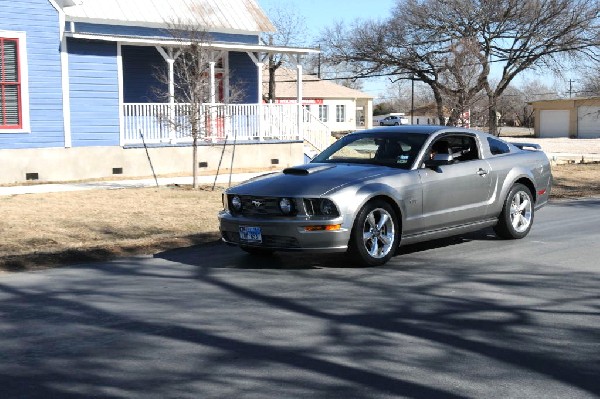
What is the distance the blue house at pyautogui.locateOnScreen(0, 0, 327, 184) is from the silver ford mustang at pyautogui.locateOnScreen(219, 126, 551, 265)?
480 inches

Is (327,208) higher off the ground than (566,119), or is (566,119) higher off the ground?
(566,119)

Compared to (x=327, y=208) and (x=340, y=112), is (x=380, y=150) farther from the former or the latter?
(x=340, y=112)

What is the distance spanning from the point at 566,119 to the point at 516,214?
61978mm

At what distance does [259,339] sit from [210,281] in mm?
2382

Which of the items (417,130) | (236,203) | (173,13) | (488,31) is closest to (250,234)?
(236,203)

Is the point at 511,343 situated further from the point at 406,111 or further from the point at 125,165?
the point at 406,111

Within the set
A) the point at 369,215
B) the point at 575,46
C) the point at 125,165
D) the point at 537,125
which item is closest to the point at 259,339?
the point at 369,215

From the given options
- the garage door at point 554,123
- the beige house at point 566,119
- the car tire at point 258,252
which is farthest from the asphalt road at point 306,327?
the garage door at point 554,123

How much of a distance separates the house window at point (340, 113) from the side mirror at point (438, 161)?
58925 mm

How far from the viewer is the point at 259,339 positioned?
625 cm

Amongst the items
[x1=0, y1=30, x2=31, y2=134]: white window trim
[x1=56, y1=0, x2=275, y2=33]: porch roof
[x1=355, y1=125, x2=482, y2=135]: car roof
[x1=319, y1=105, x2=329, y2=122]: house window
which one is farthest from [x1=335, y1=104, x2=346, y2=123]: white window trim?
[x1=355, y1=125, x2=482, y2=135]: car roof

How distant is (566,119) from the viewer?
229ft

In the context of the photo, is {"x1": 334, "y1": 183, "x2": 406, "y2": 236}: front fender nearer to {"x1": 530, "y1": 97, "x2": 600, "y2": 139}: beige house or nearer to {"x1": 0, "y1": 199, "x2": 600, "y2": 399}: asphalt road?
{"x1": 0, "y1": 199, "x2": 600, "y2": 399}: asphalt road

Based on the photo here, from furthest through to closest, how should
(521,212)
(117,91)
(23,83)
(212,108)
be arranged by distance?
(212,108)
(117,91)
(23,83)
(521,212)
